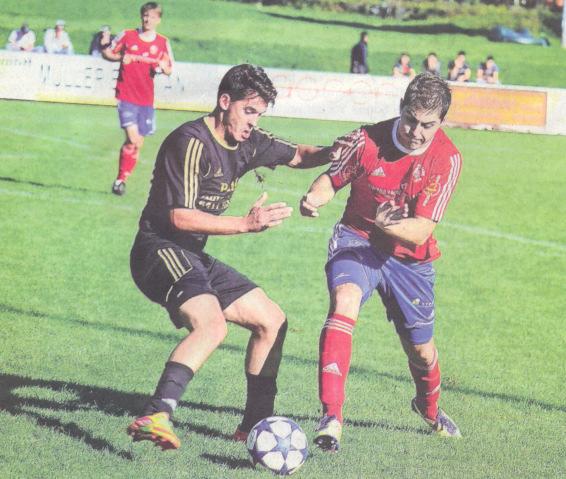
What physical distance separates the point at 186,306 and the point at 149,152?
15202mm

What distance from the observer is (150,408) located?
19.5 feet

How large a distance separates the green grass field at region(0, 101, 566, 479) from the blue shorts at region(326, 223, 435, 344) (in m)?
0.81

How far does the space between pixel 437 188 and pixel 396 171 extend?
0.94ft

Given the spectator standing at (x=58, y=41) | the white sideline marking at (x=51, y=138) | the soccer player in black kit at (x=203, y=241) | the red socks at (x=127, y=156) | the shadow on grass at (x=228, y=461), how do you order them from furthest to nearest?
Answer: 1. the spectator standing at (x=58, y=41)
2. the white sideline marking at (x=51, y=138)
3. the red socks at (x=127, y=156)
4. the shadow on grass at (x=228, y=461)
5. the soccer player in black kit at (x=203, y=241)

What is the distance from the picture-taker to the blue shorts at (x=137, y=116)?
1622 cm

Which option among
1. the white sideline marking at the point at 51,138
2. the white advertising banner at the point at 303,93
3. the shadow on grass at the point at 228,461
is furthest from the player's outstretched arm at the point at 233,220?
the white advertising banner at the point at 303,93

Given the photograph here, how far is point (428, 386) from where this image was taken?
754cm

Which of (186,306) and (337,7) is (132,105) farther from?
(337,7)

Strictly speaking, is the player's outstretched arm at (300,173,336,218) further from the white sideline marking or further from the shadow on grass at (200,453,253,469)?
the white sideline marking

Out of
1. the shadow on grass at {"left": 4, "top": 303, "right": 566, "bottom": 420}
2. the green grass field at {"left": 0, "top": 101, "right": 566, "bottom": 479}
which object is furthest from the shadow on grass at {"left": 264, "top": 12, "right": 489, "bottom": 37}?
the shadow on grass at {"left": 4, "top": 303, "right": 566, "bottom": 420}

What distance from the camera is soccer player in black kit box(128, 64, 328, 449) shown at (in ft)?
20.2

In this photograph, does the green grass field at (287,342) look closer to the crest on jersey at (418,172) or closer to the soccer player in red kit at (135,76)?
the soccer player in red kit at (135,76)

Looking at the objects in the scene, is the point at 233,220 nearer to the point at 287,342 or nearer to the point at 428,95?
the point at 428,95

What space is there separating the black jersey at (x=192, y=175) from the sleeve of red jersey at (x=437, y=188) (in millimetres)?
1127
